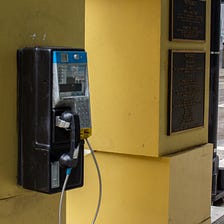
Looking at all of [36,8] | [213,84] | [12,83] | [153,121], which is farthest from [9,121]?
[213,84]

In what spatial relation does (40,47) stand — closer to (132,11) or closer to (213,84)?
(132,11)

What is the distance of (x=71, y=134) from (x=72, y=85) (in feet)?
0.84

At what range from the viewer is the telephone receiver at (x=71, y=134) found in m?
3.00

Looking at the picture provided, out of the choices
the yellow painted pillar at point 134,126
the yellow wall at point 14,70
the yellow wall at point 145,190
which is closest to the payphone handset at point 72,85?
the yellow wall at point 14,70

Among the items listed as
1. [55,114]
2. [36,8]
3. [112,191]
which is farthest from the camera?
[112,191]

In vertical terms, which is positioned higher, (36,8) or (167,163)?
(36,8)

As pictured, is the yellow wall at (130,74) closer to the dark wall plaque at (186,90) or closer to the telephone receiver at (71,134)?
the dark wall plaque at (186,90)

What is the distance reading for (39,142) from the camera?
310cm

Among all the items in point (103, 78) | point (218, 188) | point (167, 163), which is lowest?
point (218, 188)

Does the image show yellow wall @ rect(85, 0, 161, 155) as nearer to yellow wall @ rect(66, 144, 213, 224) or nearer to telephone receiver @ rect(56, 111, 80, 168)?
yellow wall @ rect(66, 144, 213, 224)

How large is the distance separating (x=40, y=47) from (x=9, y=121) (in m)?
0.43

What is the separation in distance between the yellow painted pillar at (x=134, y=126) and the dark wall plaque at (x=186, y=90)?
8cm

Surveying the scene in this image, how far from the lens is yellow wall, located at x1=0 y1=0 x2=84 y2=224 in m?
3.10

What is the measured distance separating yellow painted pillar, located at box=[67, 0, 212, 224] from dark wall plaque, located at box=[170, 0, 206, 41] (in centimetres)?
9
